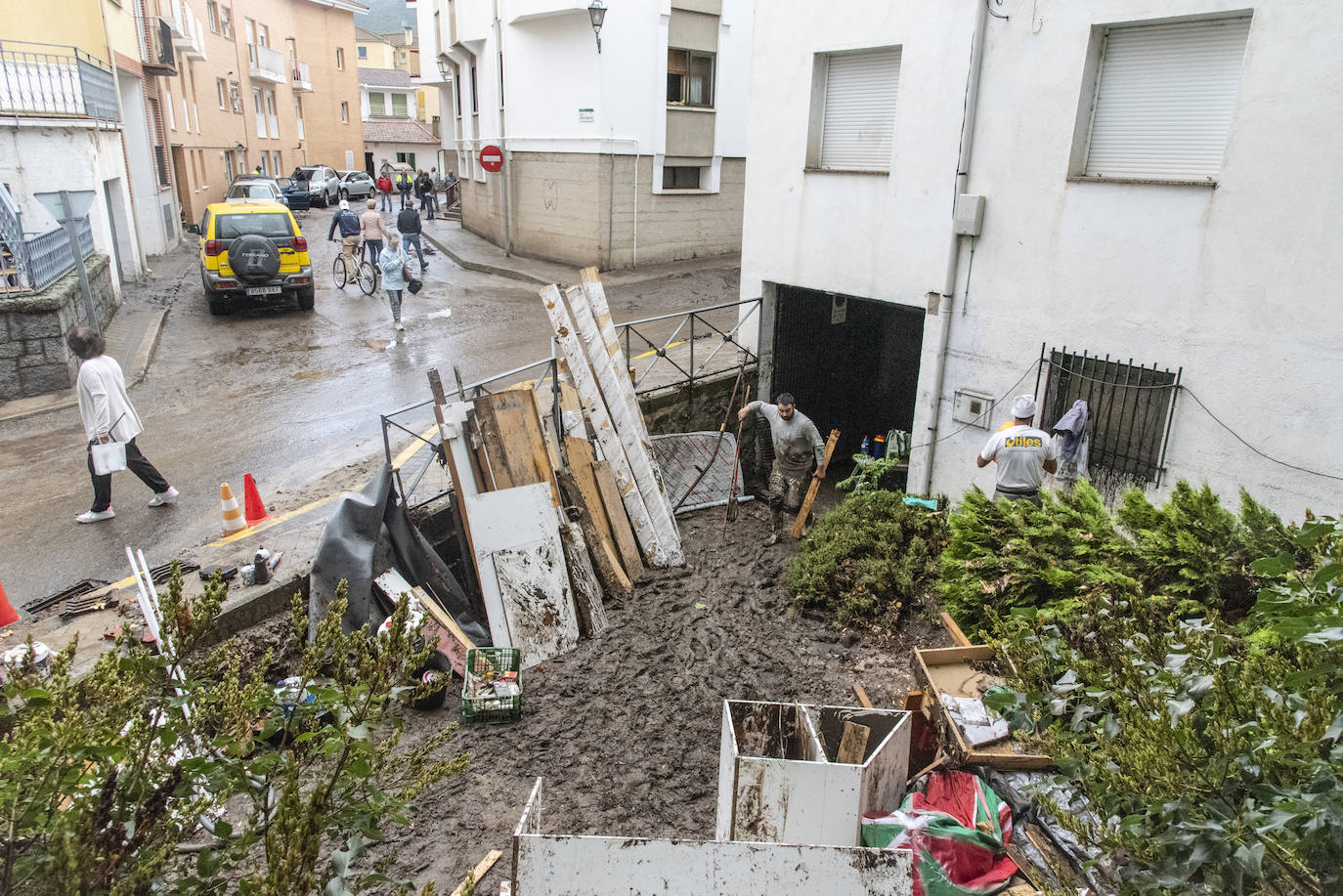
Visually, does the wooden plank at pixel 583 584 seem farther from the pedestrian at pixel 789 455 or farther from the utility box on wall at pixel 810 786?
the utility box on wall at pixel 810 786

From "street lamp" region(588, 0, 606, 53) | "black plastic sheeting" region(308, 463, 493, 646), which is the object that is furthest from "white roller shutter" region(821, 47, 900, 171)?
"street lamp" region(588, 0, 606, 53)

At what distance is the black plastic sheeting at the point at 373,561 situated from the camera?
22.1ft

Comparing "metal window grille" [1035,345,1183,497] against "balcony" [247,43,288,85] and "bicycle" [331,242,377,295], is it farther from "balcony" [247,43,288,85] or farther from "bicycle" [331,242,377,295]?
"balcony" [247,43,288,85]

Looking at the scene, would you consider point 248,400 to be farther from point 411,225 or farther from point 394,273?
point 411,225

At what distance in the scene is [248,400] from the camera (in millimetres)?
11297

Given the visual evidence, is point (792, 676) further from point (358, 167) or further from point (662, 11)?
point (358, 167)

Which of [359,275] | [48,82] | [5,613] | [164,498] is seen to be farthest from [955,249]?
[48,82]

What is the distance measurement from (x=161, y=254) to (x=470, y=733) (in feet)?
66.4

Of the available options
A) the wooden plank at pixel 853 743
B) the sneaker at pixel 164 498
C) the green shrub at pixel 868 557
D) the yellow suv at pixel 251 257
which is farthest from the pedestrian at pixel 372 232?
the wooden plank at pixel 853 743

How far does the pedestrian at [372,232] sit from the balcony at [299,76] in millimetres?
28366

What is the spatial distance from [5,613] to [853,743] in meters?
6.05

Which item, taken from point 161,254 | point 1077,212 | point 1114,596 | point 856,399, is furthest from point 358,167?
point 1114,596

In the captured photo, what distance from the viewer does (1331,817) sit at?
180 cm

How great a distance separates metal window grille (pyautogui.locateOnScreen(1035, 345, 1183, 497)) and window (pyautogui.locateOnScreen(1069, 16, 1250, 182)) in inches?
65.4
